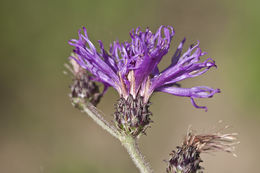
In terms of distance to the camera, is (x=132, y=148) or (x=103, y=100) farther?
(x=103, y=100)

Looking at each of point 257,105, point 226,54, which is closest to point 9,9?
point 226,54

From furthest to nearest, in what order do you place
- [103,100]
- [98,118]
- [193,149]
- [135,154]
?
[103,100] → [98,118] → [193,149] → [135,154]

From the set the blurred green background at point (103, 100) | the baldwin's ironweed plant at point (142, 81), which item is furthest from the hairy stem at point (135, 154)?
the blurred green background at point (103, 100)

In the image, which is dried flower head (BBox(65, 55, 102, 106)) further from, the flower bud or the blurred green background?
the blurred green background

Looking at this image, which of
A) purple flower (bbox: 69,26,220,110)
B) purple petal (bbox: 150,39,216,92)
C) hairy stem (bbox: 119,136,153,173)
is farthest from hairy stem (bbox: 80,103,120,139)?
purple petal (bbox: 150,39,216,92)

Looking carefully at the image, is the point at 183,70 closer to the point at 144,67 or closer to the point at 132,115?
the point at 144,67

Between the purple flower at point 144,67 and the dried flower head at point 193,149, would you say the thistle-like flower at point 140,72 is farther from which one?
the dried flower head at point 193,149

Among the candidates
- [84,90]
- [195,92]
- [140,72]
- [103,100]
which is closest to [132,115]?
[140,72]
